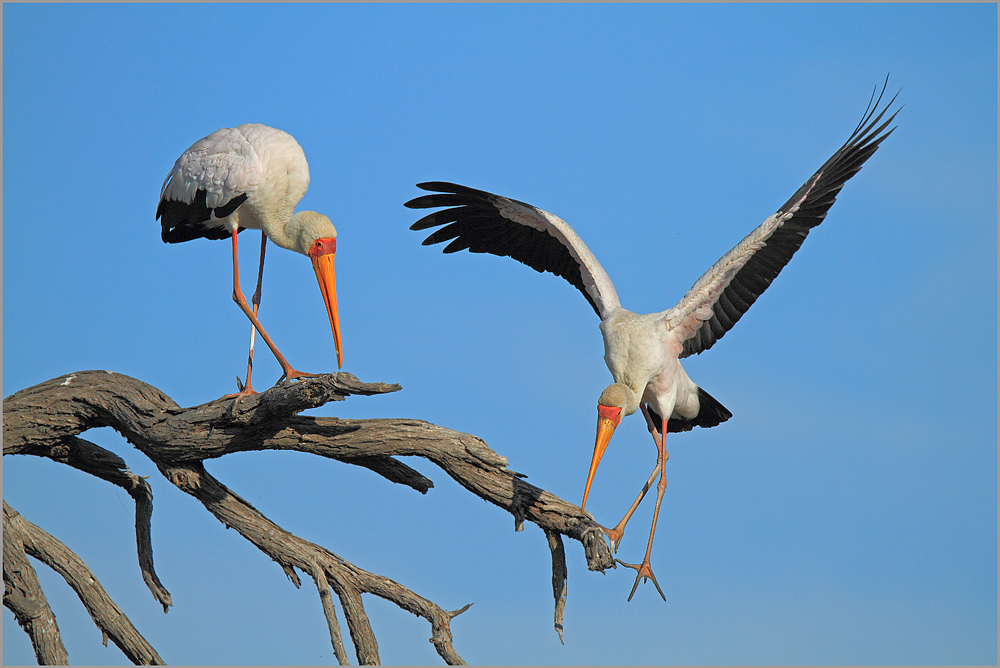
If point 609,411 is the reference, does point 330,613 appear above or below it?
below

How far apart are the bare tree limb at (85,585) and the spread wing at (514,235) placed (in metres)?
3.73

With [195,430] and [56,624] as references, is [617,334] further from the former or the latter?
[56,624]

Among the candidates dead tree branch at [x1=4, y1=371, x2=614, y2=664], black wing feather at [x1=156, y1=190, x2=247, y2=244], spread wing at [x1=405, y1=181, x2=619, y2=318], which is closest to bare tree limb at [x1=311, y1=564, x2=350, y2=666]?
dead tree branch at [x1=4, y1=371, x2=614, y2=664]

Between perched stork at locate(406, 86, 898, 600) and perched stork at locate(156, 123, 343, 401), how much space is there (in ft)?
3.80

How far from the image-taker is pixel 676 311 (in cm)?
696

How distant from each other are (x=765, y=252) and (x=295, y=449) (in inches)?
145

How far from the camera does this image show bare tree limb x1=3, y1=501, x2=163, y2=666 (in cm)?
580

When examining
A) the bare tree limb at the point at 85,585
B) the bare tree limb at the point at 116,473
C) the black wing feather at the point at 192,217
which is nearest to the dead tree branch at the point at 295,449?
the bare tree limb at the point at 116,473

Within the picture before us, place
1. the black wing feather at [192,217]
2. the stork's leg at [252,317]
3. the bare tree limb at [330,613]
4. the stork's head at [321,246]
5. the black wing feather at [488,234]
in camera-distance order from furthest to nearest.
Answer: the black wing feather at [488,234]
the black wing feather at [192,217]
the stork's head at [321,246]
the stork's leg at [252,317]
the bare tree limb at [330,613]

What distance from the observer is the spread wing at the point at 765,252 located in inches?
266

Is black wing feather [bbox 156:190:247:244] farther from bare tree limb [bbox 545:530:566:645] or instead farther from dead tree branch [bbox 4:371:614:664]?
bare tree limb [bbox 545:530:566:645]

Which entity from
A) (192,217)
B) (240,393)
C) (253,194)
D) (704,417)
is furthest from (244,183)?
(704,417)

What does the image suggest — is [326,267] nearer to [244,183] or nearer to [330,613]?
[244,183]

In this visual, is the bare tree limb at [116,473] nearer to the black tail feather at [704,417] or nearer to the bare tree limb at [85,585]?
the bare tree limb at [85,585]
